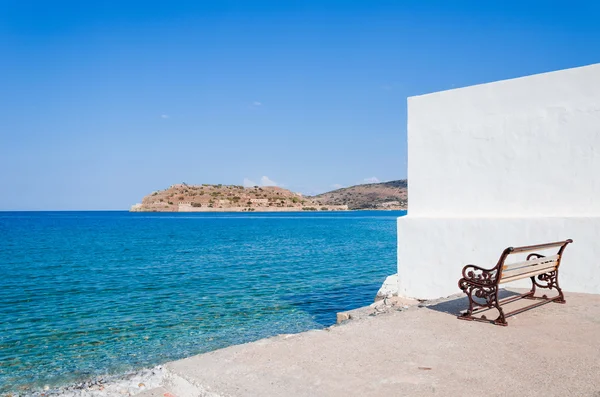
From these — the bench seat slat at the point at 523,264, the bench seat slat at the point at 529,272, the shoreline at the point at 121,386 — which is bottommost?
the shoreline at the point at 121,386

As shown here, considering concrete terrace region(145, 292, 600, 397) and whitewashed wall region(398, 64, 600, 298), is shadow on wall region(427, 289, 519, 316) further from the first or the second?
whitewashed wall region(398, 64, 600, 298)

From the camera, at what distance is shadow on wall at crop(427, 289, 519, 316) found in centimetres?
729

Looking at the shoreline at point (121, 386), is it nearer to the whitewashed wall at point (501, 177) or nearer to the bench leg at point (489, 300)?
the bench leg at point (489, 300)

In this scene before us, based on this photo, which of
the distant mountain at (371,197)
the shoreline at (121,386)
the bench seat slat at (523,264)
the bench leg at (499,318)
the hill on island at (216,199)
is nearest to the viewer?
the shoreline at (121,386)

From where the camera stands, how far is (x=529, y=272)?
22.9 ft

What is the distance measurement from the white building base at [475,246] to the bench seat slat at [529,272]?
3.71ft

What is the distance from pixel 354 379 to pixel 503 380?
1369mm

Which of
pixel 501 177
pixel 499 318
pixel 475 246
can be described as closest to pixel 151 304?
pixel 475 246

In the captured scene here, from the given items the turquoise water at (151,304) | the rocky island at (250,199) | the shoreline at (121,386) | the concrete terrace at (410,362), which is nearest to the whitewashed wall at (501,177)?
the concrete terrace at (410,362)

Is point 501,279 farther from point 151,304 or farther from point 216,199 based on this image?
point 216,199

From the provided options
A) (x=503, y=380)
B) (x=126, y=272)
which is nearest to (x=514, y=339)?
(x=503, y=380)

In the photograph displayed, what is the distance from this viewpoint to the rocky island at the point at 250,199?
15200cm

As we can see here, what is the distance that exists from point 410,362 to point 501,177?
233 inches

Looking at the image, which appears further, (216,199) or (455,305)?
(216,199)
